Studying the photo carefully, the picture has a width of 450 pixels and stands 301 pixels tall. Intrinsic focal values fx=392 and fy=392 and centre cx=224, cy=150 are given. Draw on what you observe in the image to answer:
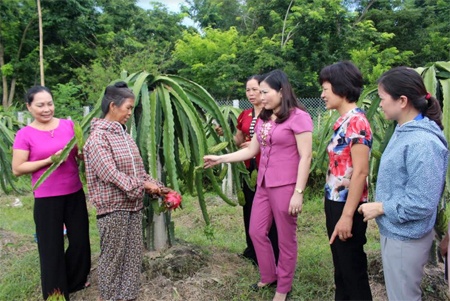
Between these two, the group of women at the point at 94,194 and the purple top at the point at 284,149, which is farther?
the purple top at the point at 284,149

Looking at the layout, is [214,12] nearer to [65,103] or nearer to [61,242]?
[65,103]

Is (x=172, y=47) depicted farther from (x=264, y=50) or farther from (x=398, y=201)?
(x=398, y=201)

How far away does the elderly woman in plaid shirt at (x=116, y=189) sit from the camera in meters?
2.61

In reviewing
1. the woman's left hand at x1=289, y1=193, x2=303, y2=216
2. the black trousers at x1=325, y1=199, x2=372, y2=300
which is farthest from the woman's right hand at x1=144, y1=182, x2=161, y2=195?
the black trousers at x1=325, y1=199, x2=372, y2=300

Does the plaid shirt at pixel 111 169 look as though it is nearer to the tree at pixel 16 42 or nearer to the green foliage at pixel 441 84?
the green foliage at pixel 441 84

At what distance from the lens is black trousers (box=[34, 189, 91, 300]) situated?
9.83 feet

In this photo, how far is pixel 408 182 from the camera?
194cm

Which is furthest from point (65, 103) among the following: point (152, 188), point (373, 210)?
point (373, 210)

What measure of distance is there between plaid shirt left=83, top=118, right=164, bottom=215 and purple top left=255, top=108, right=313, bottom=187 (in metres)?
0.95

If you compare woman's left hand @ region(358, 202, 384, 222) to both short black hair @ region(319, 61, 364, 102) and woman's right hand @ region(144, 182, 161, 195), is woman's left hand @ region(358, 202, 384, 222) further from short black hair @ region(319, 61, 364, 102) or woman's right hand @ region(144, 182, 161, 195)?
woman's right hand @ region(144, 182, 161, 195)

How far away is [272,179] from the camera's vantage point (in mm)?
2900


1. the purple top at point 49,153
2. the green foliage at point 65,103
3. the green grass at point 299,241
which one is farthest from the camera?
the green foliage at point 65,103

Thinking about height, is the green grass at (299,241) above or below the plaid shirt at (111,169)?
below

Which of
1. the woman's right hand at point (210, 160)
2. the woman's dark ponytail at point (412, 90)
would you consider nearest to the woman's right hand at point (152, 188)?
the woman's right hand at point (210, 160)
